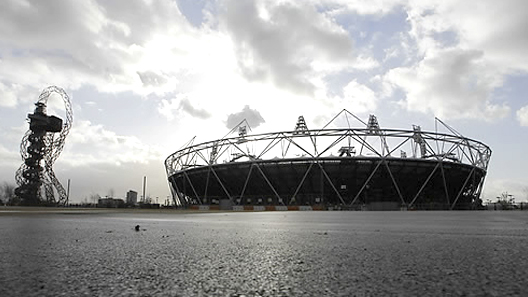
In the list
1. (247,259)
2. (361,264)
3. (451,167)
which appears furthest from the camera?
(451,167)

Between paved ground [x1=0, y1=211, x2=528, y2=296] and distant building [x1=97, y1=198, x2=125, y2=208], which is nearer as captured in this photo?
paved ground [x1=0, y1=211, x2=528, y2=296]

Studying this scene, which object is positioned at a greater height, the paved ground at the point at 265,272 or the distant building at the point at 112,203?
the paved ground at the point at 265,272

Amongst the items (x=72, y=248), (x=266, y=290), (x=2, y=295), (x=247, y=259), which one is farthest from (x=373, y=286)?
(x=72, y=248)

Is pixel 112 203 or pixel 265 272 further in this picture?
pixel 112 203

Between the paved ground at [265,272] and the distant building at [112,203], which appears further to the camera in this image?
the distant building at [112,203]

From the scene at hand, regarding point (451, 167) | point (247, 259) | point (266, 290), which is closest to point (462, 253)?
point (247, 259)

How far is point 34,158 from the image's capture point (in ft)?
173

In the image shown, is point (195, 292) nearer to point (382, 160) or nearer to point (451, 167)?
point (382, 160)

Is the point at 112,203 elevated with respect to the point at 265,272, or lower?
lower

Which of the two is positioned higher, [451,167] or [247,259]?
[451,167]

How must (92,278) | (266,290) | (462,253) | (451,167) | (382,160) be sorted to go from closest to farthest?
(266,290)
(92,278)
(462,253)
(382,160)
(451,167)

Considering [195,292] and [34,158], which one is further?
[34,158]

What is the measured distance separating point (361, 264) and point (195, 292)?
1.14 metres

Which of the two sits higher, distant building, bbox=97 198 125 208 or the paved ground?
the paved ground
